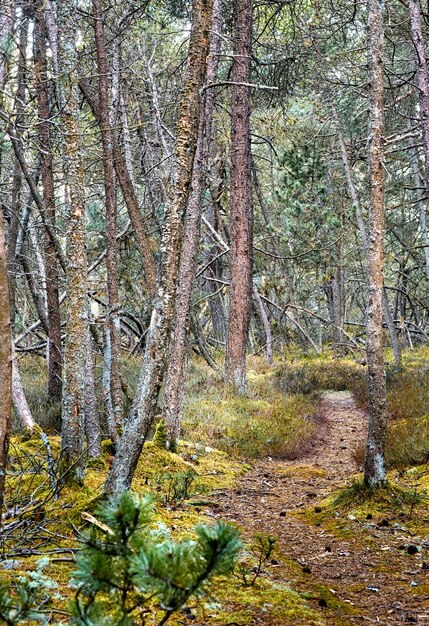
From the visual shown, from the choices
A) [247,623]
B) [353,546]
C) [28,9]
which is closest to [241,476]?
[353,546]

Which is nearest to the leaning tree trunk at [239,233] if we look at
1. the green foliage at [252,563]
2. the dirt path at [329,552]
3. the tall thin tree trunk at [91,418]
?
the dirt path at [329,552]

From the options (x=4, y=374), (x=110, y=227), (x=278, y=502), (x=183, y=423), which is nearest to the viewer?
(x=4, y=374)

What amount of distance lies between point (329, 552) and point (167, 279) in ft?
9.14

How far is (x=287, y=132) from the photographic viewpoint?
14719 millimetres

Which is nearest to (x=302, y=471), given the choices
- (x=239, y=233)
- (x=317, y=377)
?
(x=239, y=233)

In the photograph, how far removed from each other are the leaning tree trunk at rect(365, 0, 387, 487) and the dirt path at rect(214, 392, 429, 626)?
0.79 metres

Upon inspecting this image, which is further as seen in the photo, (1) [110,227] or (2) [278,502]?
(1) [110,227]

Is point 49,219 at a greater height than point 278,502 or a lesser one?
greater

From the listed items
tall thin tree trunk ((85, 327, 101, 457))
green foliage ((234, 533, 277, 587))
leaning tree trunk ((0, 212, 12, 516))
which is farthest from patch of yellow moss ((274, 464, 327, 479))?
leaning tree trunk ((0, 212, 12, 516))

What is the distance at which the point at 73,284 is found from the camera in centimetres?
531

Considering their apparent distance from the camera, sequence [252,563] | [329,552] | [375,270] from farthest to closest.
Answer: [375,270] < [329,552] < [252,563]

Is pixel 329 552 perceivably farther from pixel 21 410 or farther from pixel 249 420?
pixel 249 420

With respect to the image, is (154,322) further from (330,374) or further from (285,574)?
(330,374)

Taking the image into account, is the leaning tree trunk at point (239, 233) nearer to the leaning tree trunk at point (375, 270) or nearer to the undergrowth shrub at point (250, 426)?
the undergrowth shrub at point (250, 426)
